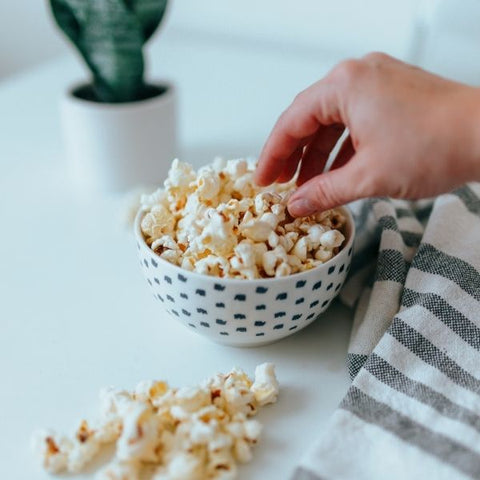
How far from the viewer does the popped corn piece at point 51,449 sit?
54cm

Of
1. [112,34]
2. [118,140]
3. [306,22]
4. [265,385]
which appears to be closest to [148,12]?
[112,34]

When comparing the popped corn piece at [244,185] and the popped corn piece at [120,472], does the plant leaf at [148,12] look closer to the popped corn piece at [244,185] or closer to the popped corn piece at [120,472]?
the popped corn piece at [244,185]

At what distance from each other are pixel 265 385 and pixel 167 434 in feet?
0.37

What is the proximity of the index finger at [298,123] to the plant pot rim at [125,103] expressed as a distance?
0.36 metres

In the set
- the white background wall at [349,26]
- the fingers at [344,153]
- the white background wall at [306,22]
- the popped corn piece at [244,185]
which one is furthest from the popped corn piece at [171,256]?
the white background wall at [306,22]

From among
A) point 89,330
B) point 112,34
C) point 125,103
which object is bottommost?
point 89,330

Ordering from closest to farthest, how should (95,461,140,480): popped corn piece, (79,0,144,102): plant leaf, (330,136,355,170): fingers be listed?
(95,461,140,480): popped corn piece
(330,136,355,170): fingers
(79,0,144,102): plant leaf

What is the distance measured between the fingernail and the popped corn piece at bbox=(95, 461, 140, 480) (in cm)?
27

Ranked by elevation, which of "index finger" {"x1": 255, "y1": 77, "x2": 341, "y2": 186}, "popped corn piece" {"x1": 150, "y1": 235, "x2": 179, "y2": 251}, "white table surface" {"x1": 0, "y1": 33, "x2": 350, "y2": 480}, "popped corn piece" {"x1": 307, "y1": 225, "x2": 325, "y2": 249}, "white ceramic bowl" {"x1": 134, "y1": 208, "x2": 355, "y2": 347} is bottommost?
"white table surface" {"x1": 0, "y1": 33, "x2": 350, "y2": 480}

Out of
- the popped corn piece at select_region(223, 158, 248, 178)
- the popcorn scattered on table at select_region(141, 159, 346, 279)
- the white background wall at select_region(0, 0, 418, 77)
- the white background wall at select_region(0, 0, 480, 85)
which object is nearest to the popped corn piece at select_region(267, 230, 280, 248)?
the popcorn scattered on table at select_region(141, 159, 346, 279)

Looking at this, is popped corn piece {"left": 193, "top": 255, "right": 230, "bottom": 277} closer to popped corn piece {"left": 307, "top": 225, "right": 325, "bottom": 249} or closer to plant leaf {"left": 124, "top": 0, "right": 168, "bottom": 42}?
popped corn piece {"left": 307, "top": 225, "right": 325, "bottom": 249}

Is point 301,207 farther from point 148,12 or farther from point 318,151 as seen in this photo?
point 148,12

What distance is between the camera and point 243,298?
23.5 inches

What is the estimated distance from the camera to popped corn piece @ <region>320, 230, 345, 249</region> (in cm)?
62
